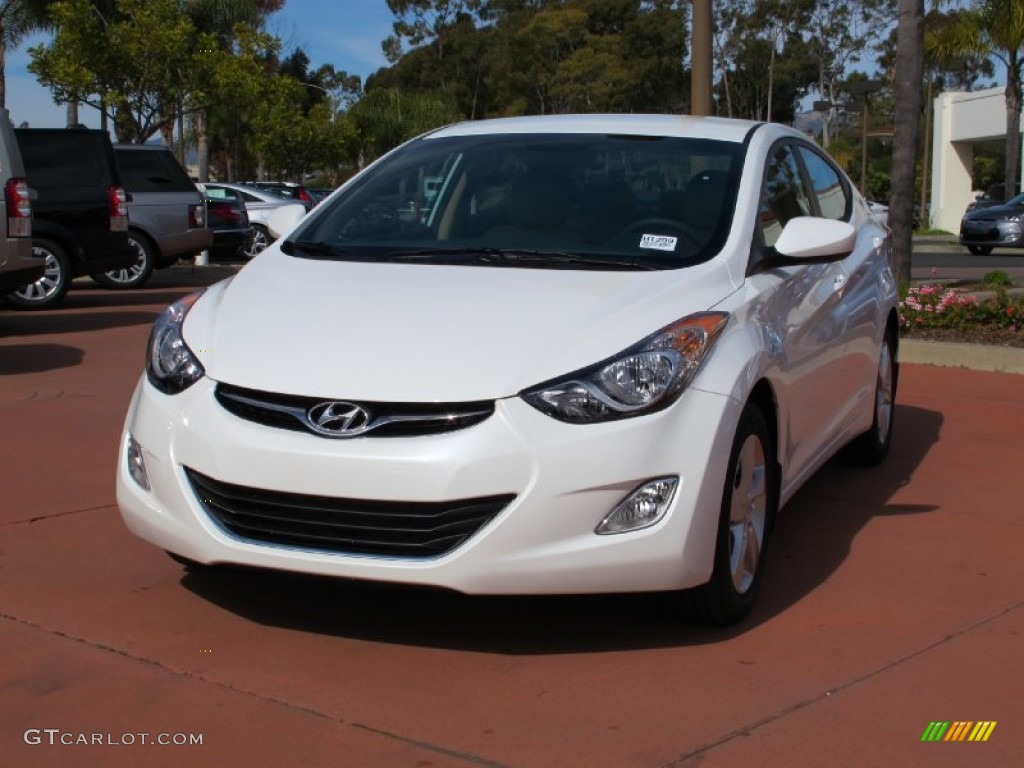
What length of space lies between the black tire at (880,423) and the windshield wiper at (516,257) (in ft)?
7.51

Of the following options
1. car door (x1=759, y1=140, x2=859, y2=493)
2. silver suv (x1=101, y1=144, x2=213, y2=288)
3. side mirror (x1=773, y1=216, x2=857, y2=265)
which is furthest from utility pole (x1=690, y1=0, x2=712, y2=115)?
silver suv (x1=101, y1=144, x2=213, y2=288)

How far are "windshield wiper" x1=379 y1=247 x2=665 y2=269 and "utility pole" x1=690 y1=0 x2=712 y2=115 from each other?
23.9ft

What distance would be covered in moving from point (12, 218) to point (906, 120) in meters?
7.72

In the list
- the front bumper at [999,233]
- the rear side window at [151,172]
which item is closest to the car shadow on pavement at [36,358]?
the rear side window at [151,172]

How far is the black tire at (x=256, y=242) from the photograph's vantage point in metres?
22.7

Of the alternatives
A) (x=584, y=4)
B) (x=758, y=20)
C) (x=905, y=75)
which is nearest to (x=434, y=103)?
(x=584, y=4)

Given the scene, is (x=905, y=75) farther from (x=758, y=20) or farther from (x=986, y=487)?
(x=758, y=20)

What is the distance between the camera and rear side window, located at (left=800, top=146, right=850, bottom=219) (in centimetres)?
630

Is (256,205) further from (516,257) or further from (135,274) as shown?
(516,257)

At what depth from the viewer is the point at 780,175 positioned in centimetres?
571

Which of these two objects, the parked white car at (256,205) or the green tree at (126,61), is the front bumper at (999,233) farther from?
the green tree at (126,61)

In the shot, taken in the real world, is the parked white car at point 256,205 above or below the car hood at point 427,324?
below

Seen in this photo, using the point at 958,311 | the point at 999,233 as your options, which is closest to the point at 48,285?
the point at 958,311

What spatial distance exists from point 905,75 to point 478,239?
8925mm
